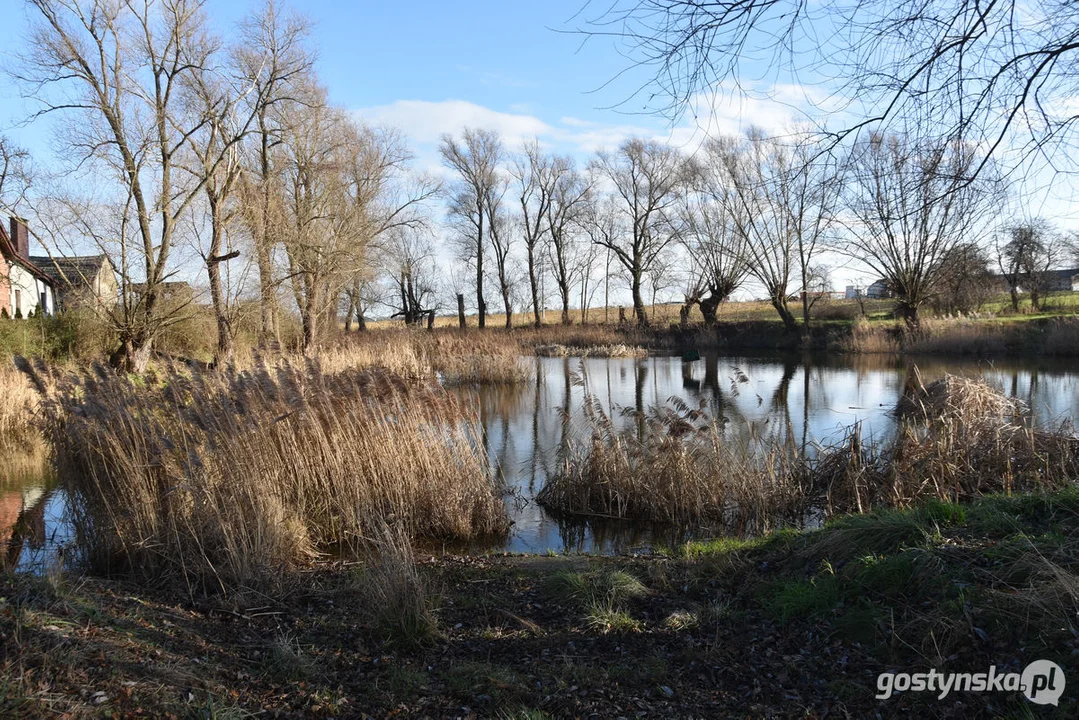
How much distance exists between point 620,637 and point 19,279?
30849 millimetres

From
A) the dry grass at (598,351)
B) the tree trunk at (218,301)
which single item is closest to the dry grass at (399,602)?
the tree trunk at (218,301)

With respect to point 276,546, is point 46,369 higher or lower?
higher

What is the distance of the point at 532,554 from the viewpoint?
20.1ft

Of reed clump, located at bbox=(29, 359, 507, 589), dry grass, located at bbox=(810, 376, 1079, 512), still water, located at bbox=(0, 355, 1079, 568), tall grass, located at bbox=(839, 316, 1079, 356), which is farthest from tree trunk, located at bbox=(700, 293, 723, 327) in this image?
reed clump, located at bbox=(29, 359, 507, 589)

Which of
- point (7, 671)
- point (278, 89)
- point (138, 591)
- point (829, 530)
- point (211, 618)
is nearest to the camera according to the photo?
point (7, 671)

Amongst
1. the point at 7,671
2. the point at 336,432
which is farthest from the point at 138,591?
the point at 336,432

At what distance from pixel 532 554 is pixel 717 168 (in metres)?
29.9

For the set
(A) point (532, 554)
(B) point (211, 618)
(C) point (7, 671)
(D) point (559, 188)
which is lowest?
(A) point (532, 554)

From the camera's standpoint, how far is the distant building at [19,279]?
66.8ft

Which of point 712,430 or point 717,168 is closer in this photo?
point 712,430

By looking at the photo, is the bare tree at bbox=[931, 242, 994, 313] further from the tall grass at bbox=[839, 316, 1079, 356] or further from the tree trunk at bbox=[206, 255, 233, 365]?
the tree trunk at bbox=[206, 255, 233, 365]

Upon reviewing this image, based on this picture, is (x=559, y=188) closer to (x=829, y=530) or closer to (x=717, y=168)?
(x=717, y=168)

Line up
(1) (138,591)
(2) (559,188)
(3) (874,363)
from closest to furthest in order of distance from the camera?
(1) (138,591), (3) (874,363), (2) (559,188)

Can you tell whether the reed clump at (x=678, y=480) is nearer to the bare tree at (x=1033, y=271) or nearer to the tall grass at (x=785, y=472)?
the tall grass at (x=785, y=472)
